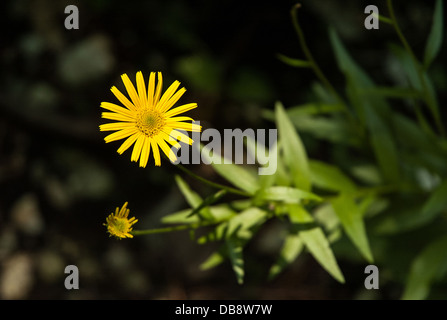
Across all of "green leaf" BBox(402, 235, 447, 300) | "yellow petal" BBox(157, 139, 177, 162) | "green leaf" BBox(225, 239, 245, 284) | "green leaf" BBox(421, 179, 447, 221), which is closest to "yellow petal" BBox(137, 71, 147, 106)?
"yellow petal" BBox(157, 139, 177, 162)

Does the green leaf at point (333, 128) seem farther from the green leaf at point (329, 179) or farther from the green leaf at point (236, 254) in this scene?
the green leaf at point (236, 254)

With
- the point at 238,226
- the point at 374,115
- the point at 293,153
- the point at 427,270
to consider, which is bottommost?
the point at 427,270

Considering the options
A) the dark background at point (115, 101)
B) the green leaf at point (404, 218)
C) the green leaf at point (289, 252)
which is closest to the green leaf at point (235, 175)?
the green leaf at point (289, 252)

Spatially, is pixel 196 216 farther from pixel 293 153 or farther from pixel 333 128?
pixel 333 128

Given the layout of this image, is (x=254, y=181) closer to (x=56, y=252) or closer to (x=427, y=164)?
(x=427, y=164)

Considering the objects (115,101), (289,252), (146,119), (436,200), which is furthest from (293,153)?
(115,101)
